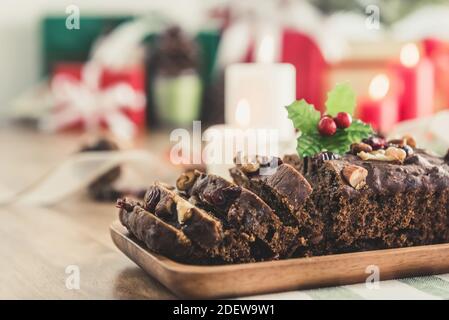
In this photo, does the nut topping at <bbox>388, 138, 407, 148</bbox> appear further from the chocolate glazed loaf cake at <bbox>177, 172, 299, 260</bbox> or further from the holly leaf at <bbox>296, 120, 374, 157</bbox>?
the chocolate glazed loaf cake at <bbox>177, 172, 299, 260</bbox>

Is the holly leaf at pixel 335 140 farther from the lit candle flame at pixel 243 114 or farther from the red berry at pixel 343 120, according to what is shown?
the lit candle flame at pixel 243 114

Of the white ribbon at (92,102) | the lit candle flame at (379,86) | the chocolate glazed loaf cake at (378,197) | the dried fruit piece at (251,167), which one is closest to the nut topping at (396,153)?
the chocolate glazed loaf cake at (378,197)

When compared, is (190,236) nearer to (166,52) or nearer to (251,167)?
(251,167)

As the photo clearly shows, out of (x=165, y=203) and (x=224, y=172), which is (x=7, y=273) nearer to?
(x=165, y=203)

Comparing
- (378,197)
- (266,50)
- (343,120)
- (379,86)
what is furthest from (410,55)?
(378,197)

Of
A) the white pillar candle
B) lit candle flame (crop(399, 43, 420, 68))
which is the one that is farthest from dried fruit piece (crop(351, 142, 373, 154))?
lit candle flame (crop(399, 43, 420, 68))
